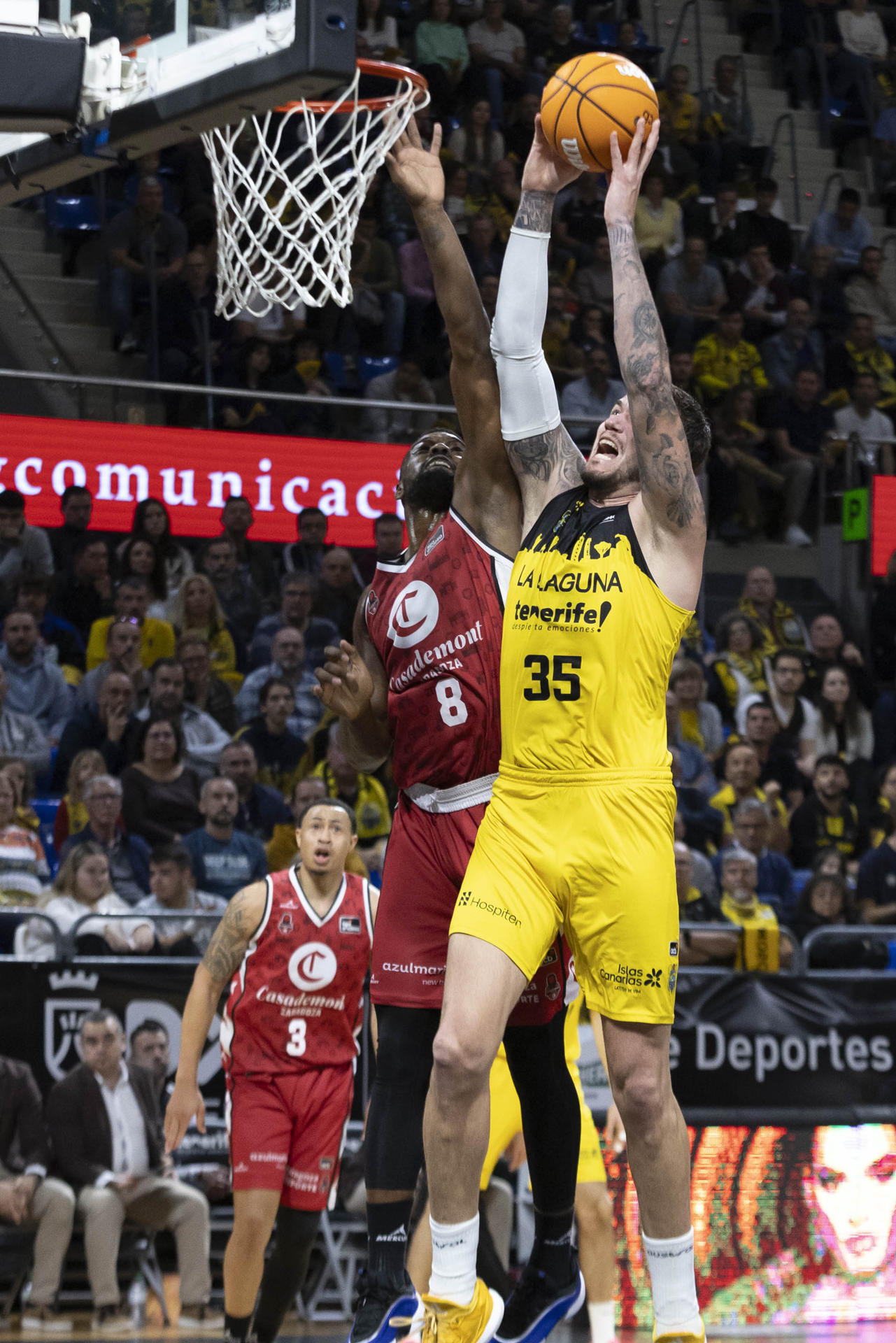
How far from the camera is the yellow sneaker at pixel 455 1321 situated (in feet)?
14.9

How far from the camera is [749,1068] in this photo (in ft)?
31.2

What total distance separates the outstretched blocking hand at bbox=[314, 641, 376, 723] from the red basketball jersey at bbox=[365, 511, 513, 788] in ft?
0.28

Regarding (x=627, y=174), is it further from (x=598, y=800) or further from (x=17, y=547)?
(x=17, y=547)

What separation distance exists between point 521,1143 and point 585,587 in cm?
475

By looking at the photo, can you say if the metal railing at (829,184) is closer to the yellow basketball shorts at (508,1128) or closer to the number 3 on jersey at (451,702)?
the yellow basketball shorts at (508,1128)

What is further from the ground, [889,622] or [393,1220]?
[889,622]

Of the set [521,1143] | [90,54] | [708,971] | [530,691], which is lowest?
[521,1143]

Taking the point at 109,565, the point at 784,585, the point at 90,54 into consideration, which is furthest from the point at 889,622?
the point at 90,54

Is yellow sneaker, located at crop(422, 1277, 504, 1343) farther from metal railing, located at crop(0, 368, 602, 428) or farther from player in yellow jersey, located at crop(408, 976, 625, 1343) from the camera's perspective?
metal railing, located at crop(0, 368, 602, 428)

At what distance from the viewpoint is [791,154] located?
1791 cm

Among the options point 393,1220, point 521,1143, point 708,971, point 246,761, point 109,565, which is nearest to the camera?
point 393,1220

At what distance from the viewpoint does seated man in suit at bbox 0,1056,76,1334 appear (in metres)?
8.49

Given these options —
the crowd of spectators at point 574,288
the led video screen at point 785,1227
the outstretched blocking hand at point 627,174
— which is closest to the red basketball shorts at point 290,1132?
the led video screen at point 785,1227

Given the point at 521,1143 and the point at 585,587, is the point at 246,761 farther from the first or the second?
the point at 585,587
